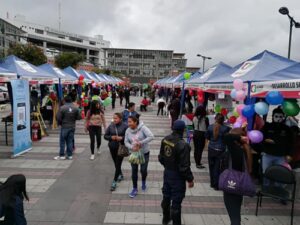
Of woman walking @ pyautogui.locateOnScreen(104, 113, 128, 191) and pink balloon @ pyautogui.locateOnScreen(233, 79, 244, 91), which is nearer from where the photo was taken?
pink balloon @ pyautogui.locateOnScreen(233, 79, 244, 91)

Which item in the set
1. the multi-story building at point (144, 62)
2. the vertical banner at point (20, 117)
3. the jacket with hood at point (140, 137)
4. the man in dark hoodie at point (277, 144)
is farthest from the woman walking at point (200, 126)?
the multi-story building at point (144, 62)

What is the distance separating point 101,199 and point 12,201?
8.96 feet

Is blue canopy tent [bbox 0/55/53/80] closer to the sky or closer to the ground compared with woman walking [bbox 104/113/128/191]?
closer to the sky

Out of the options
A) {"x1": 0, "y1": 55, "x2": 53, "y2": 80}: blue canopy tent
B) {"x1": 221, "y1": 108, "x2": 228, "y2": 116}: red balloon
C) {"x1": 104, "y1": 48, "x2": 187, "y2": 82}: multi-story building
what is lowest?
{"x1": 221, "y1": 108, "x2": 228, "y2": 116}: red balloon

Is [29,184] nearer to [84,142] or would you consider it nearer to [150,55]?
[84,142]

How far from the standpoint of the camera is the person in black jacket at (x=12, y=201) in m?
3.11

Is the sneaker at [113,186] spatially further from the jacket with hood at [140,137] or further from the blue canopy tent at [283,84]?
the blue canopy tent at [283,84]

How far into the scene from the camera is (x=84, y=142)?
10883 mm

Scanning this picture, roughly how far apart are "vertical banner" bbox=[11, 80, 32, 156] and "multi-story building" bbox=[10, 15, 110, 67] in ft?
272

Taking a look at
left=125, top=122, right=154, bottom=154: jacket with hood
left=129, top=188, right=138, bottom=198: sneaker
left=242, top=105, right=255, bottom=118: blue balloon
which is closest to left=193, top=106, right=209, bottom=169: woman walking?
left=242, top=105, right=255, bottom=118: blue balloon

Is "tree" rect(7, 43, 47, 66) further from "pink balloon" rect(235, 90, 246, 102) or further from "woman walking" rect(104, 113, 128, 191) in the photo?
"pink balloon" rect(235, 90, 246, 102)

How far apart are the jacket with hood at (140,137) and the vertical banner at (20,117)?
4415 millimetres

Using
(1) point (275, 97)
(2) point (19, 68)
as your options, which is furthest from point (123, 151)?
(2) point (19, 68)

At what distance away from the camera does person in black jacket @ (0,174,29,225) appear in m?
3.11
